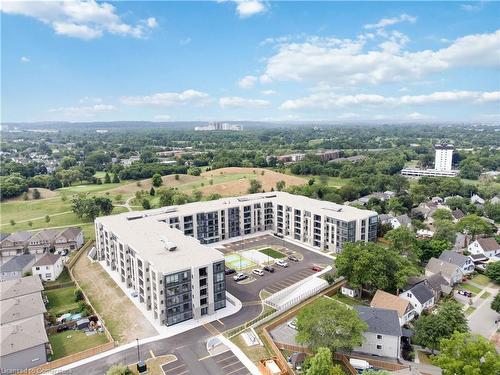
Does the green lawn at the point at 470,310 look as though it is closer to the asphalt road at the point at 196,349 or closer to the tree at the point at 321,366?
the asphalt road at the point at 196,349

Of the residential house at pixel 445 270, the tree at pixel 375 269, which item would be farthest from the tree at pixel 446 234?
the tree at pixel 375 269

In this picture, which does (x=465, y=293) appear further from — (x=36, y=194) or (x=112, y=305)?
(x=36, y=194)

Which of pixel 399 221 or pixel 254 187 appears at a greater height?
pixel 254 187

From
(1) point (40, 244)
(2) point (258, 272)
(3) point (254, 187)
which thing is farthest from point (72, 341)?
(3) point (254, 187)

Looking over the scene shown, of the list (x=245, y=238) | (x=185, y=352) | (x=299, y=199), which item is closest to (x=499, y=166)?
(x=299, y=199)

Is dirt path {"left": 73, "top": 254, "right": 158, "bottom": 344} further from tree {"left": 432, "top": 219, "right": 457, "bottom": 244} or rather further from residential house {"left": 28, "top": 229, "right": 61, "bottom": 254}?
tree {"left": 432, "top": 219, "right": 457, "bottom": 244}

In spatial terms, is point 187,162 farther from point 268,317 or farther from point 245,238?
point 268,317
